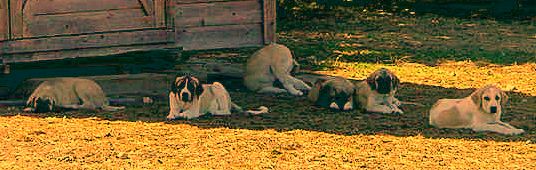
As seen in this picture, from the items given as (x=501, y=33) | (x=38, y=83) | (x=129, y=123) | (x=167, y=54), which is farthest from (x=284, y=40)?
(x=129, y=123)

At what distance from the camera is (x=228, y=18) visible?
1562 cm

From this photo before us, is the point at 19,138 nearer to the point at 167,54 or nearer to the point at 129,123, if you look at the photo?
the point at 129,123

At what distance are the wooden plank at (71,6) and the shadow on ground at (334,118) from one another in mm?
1464

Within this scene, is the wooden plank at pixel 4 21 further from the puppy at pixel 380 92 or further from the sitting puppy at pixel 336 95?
the puppy at pixel 380 92

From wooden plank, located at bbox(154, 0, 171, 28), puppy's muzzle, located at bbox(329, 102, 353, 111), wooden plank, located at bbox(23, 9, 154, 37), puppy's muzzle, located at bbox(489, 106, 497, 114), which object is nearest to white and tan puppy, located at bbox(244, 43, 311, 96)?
wooden plank, located at bbox(154, 0, 171, 28)

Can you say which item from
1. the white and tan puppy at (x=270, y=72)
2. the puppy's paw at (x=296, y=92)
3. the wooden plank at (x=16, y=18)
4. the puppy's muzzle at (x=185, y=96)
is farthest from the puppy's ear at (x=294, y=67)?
the wooden plank at (x=16, y=18)

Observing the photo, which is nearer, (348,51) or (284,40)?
(348,51)

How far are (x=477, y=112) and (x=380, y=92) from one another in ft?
5.11

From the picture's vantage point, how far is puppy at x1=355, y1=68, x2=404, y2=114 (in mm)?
13008

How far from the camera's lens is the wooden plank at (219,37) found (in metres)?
15.4

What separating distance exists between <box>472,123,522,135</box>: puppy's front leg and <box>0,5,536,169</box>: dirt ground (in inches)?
3.5

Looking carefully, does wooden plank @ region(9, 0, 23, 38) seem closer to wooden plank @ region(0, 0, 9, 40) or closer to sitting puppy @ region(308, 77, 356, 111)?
wooden plank @ region(0, 0, 9, 40)

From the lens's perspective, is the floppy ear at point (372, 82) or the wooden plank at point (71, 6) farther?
the wooden plank at point (71, 6)

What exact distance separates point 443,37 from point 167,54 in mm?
7926
